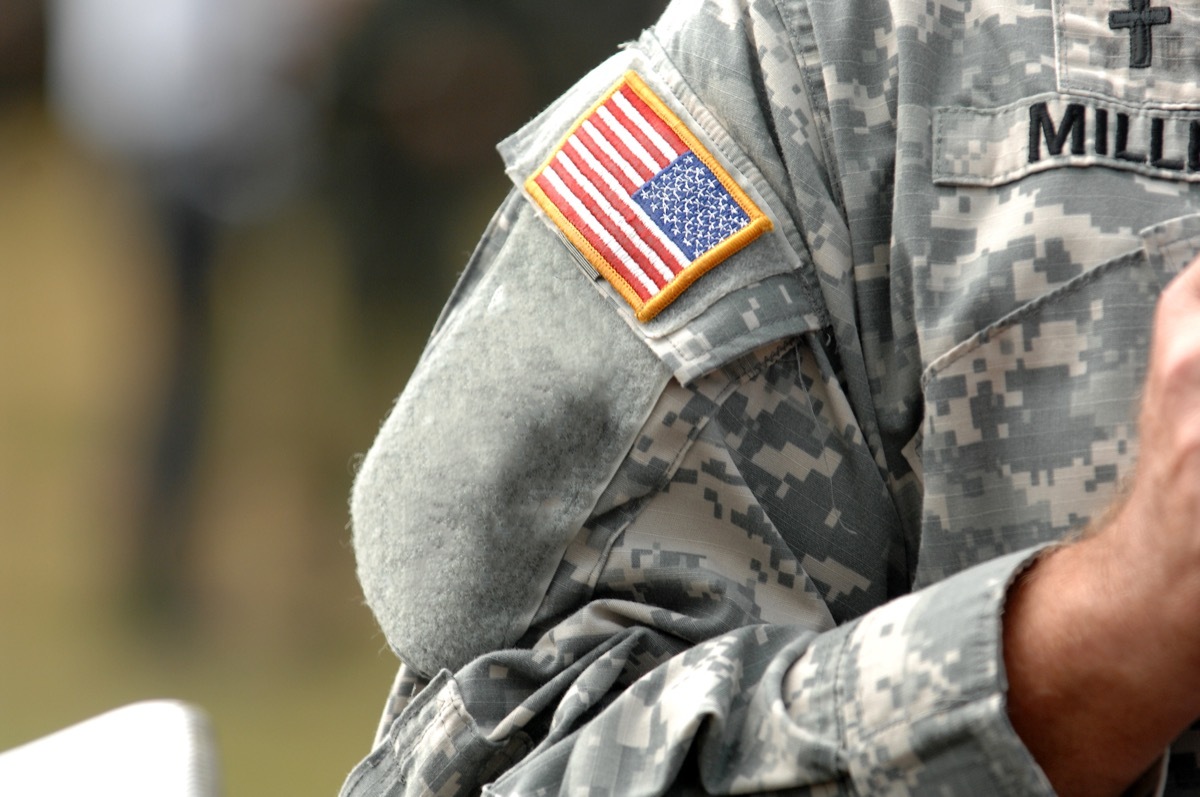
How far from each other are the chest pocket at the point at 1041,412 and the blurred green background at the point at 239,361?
144 cm

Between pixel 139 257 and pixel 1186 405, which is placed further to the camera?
pixel 139 257

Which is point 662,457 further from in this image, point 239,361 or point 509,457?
point 239,361

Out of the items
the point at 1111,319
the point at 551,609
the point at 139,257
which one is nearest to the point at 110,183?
the point at 139,257

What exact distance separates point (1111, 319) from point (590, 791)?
315 millimetres

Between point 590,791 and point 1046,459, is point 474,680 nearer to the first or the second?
point 590,791

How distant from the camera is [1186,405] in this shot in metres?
0.43

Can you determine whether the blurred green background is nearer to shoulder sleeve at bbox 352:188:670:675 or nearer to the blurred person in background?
the blurred person in background

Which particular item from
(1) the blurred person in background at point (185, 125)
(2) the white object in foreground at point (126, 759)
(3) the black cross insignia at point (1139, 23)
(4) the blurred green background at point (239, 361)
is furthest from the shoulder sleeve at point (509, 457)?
(1) the blurred person in background at point (185, 125)

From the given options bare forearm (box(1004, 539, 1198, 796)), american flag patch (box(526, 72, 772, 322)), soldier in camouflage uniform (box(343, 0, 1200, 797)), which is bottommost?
bare forearm (box(1004, 539, 1198, 796))

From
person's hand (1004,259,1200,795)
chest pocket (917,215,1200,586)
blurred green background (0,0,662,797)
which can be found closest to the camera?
person's hand (1004,259,1200,795)

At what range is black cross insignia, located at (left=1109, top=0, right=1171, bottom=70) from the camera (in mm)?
597

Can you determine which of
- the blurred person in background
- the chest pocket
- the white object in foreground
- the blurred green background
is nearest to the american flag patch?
the chest pocket

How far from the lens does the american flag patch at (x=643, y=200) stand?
601mm

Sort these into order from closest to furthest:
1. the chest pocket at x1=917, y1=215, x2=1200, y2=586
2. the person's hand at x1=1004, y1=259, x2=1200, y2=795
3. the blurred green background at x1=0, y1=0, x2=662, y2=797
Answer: the person's hand at x1=1004, y1=259, x2=1200, y2=795 → the chest pocket at x1=917, y1=215, x2=1200, y2=586 → the blurred green background at x1=0, y1=0, x2=662, y2=797
